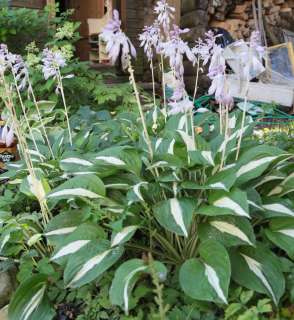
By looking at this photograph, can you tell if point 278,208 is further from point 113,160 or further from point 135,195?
point 113,160

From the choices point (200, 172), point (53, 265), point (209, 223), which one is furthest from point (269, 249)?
point (53, 265)

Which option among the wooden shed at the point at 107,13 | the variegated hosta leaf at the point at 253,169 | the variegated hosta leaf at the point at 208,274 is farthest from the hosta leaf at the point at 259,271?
the wooden shed at the point at 107,13

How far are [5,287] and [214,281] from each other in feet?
2.79

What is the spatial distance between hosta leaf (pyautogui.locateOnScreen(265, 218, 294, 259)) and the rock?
95cm

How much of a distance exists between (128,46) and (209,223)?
0.60 m

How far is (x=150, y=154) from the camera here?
1461mm

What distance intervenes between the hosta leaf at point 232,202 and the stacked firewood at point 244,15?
4.83 meters

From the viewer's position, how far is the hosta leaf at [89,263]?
1.24 meters

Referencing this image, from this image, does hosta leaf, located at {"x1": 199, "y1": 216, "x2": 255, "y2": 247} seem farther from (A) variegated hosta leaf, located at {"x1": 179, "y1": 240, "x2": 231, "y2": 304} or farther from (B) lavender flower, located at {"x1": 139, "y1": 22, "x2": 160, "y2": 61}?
(B) lavender flower, located at {"x1": 139, "y1": 22, "x2": 160, "y2": 61}

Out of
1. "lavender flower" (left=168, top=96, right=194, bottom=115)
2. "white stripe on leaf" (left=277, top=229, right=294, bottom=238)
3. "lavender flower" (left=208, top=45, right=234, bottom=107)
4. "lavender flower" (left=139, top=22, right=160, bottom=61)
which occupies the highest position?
"lavender flower" (left=139, top=22, right=160, bottom=61)

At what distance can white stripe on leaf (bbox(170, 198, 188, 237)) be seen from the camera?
1.20 m

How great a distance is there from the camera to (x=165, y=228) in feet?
4.13

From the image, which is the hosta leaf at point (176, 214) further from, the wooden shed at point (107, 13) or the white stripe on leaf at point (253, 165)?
the wooden shed at point (107, 13)

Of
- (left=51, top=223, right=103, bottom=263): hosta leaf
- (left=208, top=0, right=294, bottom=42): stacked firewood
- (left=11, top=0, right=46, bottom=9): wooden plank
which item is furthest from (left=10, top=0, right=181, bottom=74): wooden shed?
(left=51, top=223, right=103, bottom=263): hosta leaf
